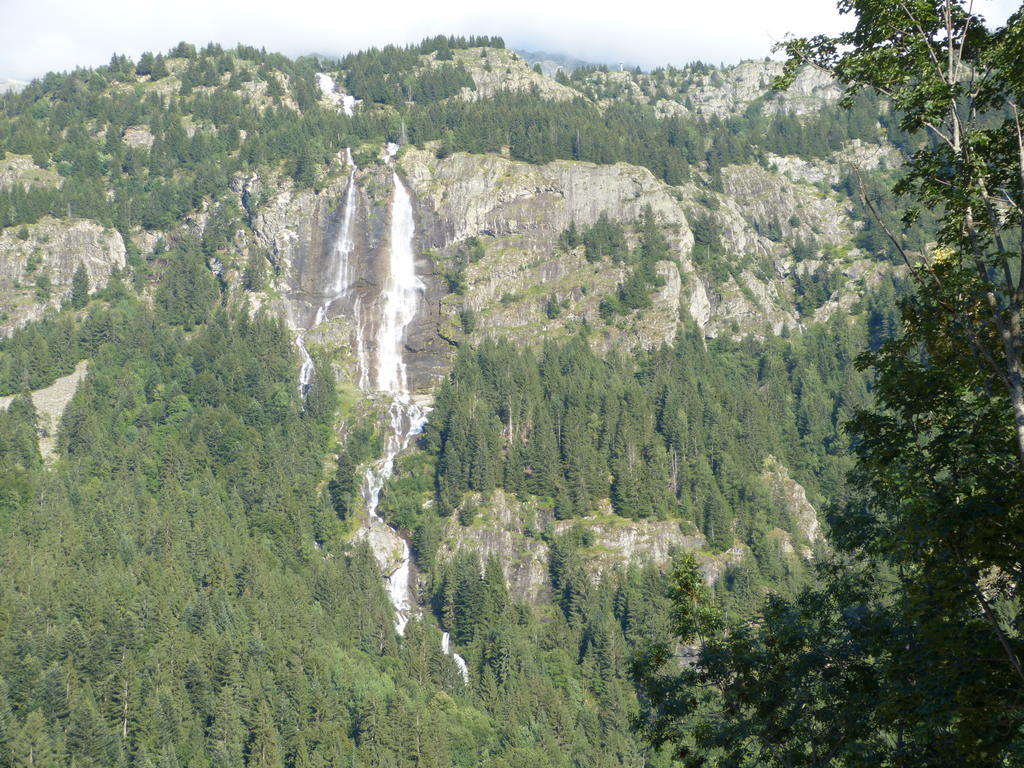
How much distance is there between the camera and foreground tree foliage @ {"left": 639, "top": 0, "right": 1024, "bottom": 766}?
2119cm

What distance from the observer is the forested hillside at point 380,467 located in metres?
103

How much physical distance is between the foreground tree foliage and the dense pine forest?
0.12 meters

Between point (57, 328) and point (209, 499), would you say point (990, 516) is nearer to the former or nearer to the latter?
point (209, 499)

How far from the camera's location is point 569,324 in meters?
182

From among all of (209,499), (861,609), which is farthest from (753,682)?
(209,499)

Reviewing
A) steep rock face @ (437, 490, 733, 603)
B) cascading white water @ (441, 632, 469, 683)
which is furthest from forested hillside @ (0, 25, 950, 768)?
cascading white water @ (441, 632, 469, 683)

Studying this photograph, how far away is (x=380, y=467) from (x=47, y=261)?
7965cm

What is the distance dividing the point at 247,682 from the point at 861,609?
8366cm

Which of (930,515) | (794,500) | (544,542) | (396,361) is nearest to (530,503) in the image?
(544,542)

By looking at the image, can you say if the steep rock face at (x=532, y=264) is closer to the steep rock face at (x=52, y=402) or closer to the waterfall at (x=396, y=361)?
the waterfall at (x=396, y=361)

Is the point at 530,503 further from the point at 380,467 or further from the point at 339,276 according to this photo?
the point at 339,276

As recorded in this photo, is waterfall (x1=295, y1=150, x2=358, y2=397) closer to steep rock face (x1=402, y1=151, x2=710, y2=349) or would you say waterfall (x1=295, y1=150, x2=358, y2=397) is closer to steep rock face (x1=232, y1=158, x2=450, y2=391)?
steep rock face (x1=232, y1=158, x2=450, y2=391)

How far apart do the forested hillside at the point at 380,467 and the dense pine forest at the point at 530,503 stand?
1.85 feet

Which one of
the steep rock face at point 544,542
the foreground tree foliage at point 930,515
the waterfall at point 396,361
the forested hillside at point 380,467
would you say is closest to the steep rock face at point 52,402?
the forested hillside at point 380,467
